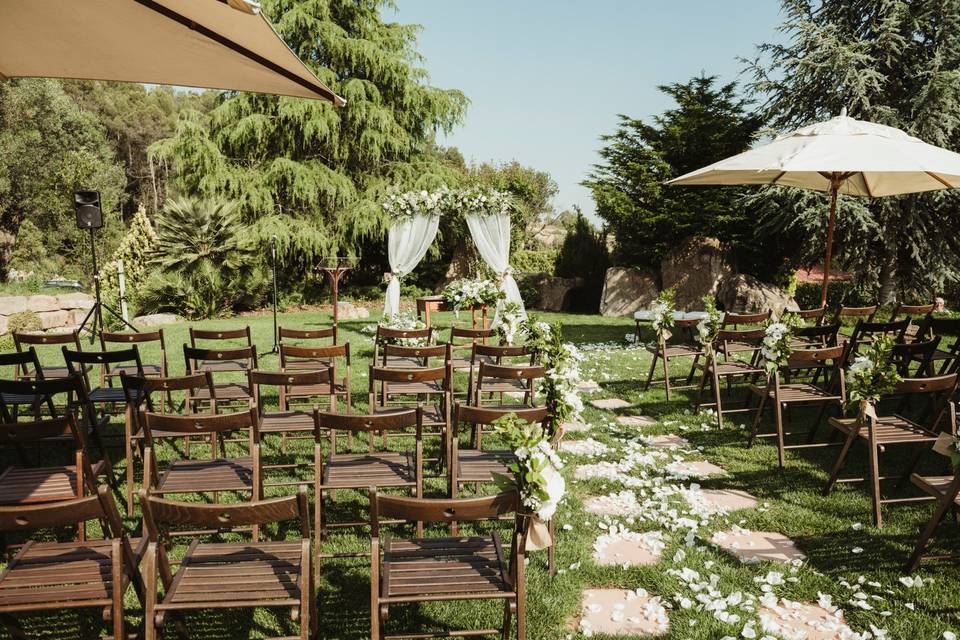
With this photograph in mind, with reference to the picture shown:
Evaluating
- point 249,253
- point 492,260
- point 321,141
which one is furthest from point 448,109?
point 492,260

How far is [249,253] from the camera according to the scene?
52.7 ft

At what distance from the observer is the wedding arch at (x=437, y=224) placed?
1091 centimetres

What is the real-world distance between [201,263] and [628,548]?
46.8ft

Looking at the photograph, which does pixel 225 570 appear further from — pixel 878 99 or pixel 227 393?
pixel 878 99

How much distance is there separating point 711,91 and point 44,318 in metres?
15.5

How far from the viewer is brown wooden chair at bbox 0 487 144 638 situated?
2303 millimetres

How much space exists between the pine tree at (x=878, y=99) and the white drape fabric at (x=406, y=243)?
7.13 metres

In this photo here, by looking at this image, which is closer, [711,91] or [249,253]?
[711,91]

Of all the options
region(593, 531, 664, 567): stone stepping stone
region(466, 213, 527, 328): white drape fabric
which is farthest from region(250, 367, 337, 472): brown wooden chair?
region(466, 213, 527, 328): white drape fabric

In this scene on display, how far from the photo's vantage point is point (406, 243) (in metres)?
11.1

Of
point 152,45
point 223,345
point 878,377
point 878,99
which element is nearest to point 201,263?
point 223,345

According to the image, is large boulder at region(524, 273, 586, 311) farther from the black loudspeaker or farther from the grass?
the grass

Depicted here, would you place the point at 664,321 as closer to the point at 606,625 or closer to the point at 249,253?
the point at 606,625

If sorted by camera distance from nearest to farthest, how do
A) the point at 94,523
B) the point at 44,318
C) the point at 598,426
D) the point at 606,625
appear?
the point at 606,625 < the point at 94,523 < the point at 598,426 < the point at 44,318
